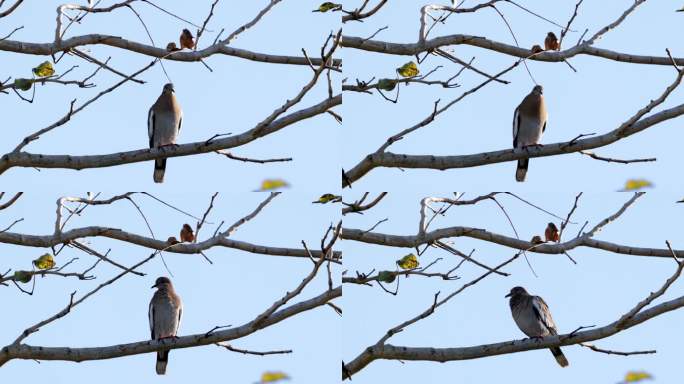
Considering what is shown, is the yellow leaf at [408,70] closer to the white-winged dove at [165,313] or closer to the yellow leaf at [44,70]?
the yellow leaf at [44,70]

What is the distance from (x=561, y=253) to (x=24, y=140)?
7.45 ft

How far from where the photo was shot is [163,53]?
5000mm

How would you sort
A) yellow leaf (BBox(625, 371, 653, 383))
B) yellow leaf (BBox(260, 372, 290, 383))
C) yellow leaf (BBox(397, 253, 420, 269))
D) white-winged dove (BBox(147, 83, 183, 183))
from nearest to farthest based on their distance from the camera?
yellow leaf (BBox(260, 372, 290, 383))
yellow leaf (BBox(625, 371, 653, 383))
yellow leaf (BBox(397, 253, 420, 269))
white-winged dove (BBox(147, 83, 183, 183))

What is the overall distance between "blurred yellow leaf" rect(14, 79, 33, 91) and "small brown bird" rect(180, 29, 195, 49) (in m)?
1.02

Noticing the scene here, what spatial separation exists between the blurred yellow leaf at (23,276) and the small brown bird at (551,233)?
7.88ft

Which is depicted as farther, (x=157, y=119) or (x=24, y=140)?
(x=157, y=119)

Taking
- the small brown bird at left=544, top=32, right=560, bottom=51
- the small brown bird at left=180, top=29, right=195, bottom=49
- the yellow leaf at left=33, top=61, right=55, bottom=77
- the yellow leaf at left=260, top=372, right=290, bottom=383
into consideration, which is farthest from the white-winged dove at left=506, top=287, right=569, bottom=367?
the yellow leaf at left=260, top=372, right=290, bottom=383

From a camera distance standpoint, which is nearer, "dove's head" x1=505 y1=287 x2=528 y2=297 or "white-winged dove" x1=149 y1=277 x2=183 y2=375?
"white-winged dove" x1=149 y1=277 x2=183 y2=375

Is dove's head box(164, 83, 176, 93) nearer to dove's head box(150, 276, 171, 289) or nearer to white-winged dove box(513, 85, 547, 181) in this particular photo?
dove's head box(150, 276, 171, 289)

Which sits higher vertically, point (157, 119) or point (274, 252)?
point (157, 119)

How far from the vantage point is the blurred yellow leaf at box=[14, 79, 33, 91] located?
4.73 meters

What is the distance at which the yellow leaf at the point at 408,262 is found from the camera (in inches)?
185

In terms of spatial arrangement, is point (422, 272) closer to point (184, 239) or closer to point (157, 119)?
point (184, 239)

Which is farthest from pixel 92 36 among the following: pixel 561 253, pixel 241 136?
pixel 561 253
